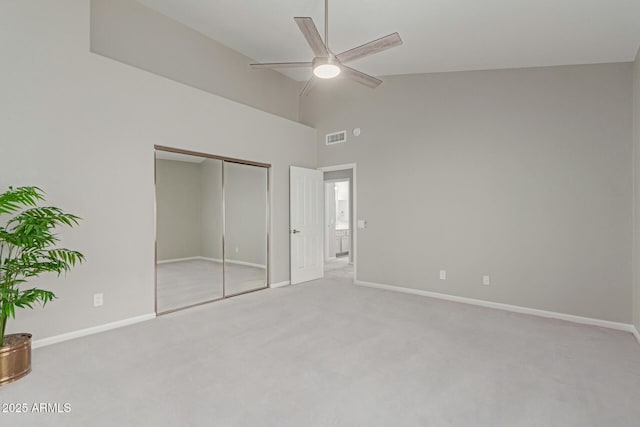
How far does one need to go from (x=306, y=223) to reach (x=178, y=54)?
3.34 meters

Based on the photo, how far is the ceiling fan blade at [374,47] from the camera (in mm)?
2613

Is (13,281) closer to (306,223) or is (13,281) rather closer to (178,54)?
(178,54)

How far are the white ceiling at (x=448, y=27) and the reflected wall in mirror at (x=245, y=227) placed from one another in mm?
1965

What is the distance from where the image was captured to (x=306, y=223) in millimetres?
5809

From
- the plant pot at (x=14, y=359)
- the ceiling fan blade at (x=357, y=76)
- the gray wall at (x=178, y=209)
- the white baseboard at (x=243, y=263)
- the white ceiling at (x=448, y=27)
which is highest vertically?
the white ceiling at (x=448, y=27)

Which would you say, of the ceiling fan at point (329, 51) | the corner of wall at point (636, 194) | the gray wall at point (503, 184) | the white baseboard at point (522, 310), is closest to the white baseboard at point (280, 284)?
the gray wall at point (503, 184)

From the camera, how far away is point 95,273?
10.8 feet

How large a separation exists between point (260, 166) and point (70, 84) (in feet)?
8.45

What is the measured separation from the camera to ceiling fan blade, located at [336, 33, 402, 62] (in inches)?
103

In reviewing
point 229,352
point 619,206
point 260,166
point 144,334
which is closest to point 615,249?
point 619,206

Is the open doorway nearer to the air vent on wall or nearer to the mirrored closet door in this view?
the air vent on wall

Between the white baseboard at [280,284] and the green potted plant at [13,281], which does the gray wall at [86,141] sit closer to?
the green potted plant at [13,281]

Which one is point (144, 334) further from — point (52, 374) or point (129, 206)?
point (129, 206)

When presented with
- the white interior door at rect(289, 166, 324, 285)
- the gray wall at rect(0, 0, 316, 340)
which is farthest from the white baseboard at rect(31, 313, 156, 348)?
the white interior door at rect(289, 166, 324, 285)
